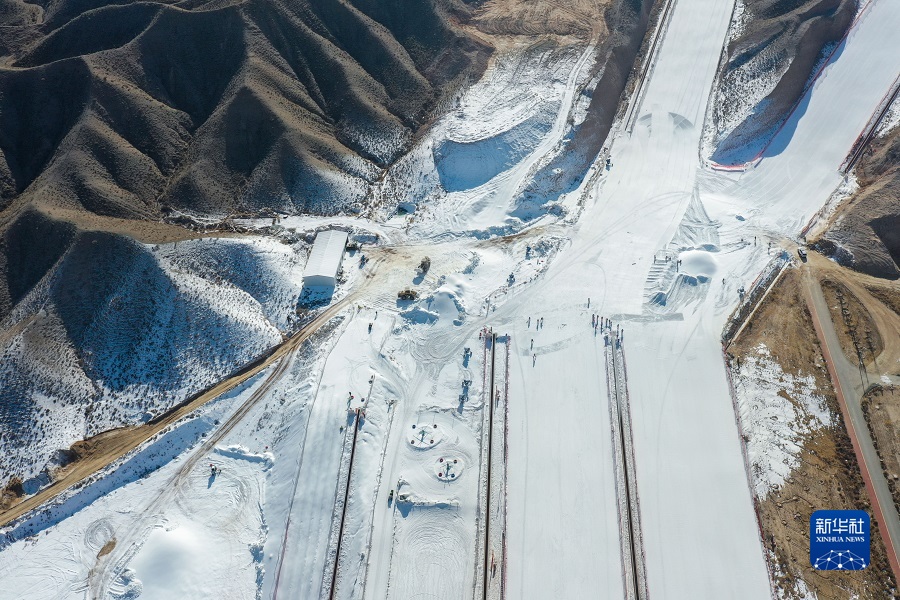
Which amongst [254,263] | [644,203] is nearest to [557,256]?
[644,203]

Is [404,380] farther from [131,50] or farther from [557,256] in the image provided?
[131,50]

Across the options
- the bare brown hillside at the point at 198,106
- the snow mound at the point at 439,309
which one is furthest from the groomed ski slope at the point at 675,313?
the bare brown hillside at the point at 198,106

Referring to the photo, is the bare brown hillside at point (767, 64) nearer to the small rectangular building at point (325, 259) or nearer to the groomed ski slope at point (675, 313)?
the groomed ski slope at point (675, 313)

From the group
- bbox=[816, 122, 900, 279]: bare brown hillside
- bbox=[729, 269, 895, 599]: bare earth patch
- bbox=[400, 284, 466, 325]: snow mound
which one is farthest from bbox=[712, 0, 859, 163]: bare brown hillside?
bbox=[400, 284, 466, 325]: snow mound

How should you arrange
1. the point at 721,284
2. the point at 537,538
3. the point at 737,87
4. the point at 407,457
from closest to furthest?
the point at 537,538
the point at 407,457
the point at 721,284
the point at 737,87

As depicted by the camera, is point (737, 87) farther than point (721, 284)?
Yes

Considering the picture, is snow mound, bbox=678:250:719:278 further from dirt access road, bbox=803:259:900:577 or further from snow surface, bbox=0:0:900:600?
dirt access road, bbox=803:259:900:577

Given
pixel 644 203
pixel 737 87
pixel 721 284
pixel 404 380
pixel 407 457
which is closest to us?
pixel 407 457

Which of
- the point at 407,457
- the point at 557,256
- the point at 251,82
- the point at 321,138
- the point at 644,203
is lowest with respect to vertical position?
the point at 407,457
